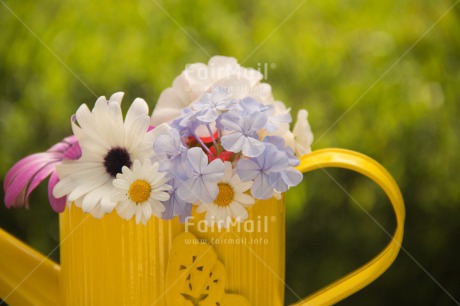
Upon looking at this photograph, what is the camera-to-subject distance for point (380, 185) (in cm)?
54

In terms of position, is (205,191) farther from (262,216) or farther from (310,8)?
(310,8)

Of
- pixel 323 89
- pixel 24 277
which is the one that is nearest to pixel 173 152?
pixel 24 277

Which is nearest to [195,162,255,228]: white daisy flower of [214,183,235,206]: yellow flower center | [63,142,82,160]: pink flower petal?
[214,183,235,206]: yellow flower center

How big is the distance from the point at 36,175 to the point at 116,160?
80 mm

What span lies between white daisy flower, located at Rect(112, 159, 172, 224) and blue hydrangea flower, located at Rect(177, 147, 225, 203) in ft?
0.05

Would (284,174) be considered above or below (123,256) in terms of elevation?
above

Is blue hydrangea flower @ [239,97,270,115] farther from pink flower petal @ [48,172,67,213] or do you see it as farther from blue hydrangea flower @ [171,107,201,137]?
pink flower petal @ [48,172,67,213]

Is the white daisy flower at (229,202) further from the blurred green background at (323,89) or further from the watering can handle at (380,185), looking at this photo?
the blurred green background at (323,89)

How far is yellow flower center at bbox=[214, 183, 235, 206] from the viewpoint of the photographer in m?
0.50

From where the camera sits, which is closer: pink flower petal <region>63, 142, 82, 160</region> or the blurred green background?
pink flower petal <region>63, 142, 82, 160</region>

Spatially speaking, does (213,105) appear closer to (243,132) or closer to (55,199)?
(243,132)

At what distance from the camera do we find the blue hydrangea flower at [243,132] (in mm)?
473

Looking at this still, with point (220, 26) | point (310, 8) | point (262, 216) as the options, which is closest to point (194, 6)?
point (220, 26)

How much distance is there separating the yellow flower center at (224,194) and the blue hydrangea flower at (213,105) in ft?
0.17
